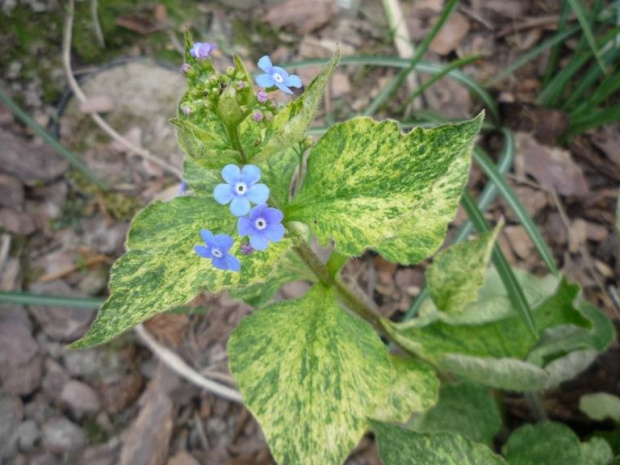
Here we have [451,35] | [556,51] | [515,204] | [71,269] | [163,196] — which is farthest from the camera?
[451,35]

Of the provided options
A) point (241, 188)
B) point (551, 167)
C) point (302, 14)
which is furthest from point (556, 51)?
point (241, 188)

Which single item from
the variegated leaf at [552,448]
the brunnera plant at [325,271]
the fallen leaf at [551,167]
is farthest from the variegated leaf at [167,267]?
the fallen leaf at [551,167]

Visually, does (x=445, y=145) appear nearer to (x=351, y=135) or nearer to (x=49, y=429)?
(x=351, y=135)

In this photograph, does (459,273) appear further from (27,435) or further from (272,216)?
(27,435)

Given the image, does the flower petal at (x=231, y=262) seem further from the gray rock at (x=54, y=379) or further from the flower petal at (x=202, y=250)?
the gray rock at (x=54, y=379)

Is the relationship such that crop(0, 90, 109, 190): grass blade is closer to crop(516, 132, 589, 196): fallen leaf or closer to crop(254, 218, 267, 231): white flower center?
crop(254, 218, 267, 231): white flower center

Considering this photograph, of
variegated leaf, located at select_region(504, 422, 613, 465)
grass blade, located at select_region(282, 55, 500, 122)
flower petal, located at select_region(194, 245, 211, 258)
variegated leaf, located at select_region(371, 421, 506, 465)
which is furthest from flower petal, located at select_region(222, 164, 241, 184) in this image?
grass blade, located at select_region(282, 55, 500, 122)
